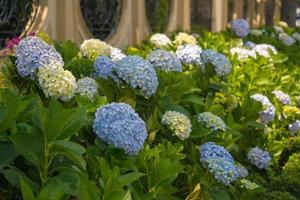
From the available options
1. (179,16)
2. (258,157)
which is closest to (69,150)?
(258,157)

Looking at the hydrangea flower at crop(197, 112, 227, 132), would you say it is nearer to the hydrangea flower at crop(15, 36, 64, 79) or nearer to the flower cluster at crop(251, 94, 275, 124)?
the hydrangea flower at crop(15, 36, 64, 79)

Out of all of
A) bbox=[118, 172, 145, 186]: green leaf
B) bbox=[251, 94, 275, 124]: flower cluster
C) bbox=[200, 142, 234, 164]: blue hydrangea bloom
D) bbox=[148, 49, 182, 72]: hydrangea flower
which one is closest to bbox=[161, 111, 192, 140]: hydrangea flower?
bbox=[200, 142, 234, 164]: blue hydrangea bloom

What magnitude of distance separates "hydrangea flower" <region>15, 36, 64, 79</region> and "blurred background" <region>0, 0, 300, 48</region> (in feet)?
12.2

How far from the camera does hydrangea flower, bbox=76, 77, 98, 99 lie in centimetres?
322

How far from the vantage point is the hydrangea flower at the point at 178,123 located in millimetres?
3367

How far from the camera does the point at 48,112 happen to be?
236 cm

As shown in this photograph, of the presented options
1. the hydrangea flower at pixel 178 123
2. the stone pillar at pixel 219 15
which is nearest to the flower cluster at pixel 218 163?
the hydrangea flower at pixel 178 123

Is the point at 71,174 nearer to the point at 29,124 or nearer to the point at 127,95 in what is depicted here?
the point at 29,124

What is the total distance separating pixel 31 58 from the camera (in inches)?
118

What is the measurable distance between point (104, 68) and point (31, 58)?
0.54m

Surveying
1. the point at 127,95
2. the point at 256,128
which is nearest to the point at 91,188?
the point at 127,95

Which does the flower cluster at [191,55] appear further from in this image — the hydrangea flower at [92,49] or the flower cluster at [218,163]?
the flower cluster at [218,163]

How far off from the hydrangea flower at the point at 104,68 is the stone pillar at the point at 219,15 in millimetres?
10268

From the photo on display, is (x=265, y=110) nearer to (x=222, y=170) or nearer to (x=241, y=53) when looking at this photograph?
(x=241, y=53)
